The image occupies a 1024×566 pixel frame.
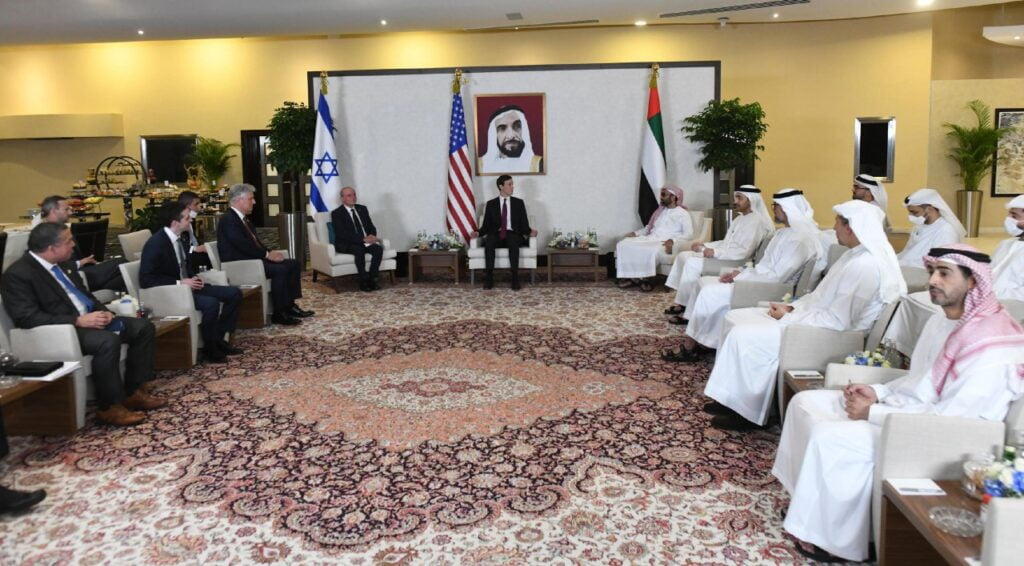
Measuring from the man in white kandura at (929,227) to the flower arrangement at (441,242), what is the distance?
19.3ft

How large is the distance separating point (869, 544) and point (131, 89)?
60.2 ft

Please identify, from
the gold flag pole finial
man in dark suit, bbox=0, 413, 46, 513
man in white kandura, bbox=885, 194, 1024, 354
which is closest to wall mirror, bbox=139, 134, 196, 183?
the gold flag pole finial

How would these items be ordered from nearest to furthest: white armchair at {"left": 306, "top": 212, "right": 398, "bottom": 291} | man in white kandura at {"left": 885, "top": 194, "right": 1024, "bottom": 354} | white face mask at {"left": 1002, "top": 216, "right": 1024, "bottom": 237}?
man in white kandura at {"left": 885, "top": 194, "right": 1024, "bottom": 354} → white face mask at {"left": 1002, "top": 216, "right": 1024, "bottom": 237} → white armchair at {"left": 306, "top": 212, "right": 398, "bottom": 291}

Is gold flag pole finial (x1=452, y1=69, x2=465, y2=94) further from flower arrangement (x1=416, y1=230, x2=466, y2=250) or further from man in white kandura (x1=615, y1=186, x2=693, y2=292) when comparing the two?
man in white kandura (x1=615, y1=186, x2=693, y2=292)

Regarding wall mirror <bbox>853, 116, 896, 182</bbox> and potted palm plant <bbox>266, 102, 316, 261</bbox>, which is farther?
wall mirror <bbox>853, 116, 896, 182</bbox>

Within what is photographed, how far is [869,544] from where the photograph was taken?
3.48 metres

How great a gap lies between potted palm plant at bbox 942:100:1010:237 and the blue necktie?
1563cm

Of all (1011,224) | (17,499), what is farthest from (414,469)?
→ (1011,224)

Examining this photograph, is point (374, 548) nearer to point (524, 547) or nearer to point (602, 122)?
point (524, 547)

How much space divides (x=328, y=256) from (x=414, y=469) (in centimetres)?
658

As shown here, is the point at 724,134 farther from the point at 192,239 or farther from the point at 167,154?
the point at 167,154

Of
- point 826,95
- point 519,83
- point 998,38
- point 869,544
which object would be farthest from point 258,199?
point 869,544

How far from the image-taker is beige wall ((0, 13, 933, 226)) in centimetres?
1617

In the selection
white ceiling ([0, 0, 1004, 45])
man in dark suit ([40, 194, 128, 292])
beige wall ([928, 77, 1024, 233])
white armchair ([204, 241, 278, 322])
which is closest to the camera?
man in dark suit ([40, 194, 128, 292])
